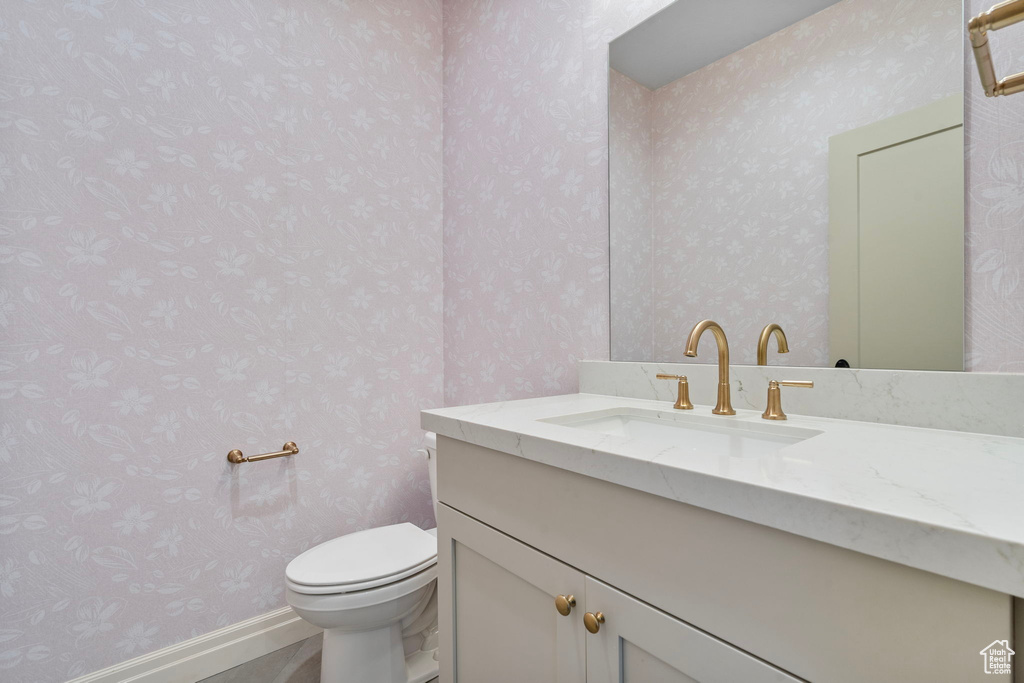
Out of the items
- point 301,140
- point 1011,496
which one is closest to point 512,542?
point 1011,496

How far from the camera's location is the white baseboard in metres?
1.30

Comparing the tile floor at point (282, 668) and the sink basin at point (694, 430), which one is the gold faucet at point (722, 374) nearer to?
the sink basin at point (694, 430)

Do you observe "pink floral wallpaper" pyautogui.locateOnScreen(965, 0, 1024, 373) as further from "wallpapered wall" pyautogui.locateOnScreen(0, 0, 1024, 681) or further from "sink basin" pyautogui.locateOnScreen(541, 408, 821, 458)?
"sink basin" pyautogui.locateOnScreen(541, 408, 821, 458)

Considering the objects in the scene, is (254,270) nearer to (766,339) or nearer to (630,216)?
(630,216)

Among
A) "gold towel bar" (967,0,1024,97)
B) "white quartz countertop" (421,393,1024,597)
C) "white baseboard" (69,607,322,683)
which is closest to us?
"white quartz countertop" (421,393,1024,597)

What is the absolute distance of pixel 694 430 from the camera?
939 mm

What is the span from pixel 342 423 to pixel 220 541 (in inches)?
19.9

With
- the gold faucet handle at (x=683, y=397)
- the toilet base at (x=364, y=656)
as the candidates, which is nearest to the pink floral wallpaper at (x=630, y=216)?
the gold faucet handle at (x=683, y=397)

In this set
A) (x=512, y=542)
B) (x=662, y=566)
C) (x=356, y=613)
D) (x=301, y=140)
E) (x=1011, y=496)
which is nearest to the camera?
(x=1011, y=496)

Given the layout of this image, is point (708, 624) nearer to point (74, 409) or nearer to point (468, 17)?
point (74, 409)

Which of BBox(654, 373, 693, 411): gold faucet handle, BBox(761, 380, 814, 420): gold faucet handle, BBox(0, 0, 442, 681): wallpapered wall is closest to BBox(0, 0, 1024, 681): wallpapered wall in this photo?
BBox(0, 0, 442, 681): wallpapered wall

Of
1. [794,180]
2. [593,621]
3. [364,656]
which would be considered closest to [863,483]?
[593,621]

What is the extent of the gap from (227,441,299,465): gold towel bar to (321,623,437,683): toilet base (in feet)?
1.83

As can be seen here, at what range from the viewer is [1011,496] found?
44cm
